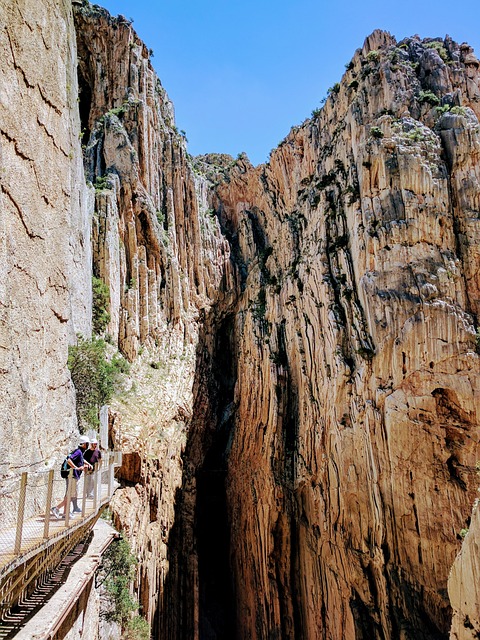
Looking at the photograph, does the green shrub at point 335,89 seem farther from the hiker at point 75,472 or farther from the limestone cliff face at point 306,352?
the hiker at point 75,472

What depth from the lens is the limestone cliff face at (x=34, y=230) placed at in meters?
9.12

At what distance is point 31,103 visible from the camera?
1052 centimetres

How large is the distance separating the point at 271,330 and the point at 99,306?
12.3 metres

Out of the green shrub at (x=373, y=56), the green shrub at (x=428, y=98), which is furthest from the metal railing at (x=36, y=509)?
the green shrub at (x=373, y=56)

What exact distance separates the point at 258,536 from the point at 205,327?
49.8 ft

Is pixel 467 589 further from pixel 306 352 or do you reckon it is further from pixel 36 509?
pixel 306 352

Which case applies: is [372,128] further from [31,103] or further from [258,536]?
[258,536]

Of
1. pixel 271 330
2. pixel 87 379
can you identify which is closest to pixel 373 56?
pixel 271 330

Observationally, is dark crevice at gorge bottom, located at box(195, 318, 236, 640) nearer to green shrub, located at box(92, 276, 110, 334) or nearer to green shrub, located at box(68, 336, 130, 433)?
green shrub, located at box(92, 276, 110, 334)

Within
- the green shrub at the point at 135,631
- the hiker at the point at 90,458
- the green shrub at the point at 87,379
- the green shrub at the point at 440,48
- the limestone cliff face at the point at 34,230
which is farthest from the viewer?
the green shrub at the point at 440,48

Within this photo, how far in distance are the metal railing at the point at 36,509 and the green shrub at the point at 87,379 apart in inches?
282

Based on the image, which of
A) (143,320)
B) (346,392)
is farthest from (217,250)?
(346,392)

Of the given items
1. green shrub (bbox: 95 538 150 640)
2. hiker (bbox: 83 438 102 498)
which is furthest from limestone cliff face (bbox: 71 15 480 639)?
hiker (bbox: 83 438 102 498)

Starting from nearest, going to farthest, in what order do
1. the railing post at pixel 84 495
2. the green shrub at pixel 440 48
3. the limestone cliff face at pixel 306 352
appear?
the railing post at pixel 84 495 < the limestone cliff face at pixel 306 352 < the green shrub at pixel 440 48
